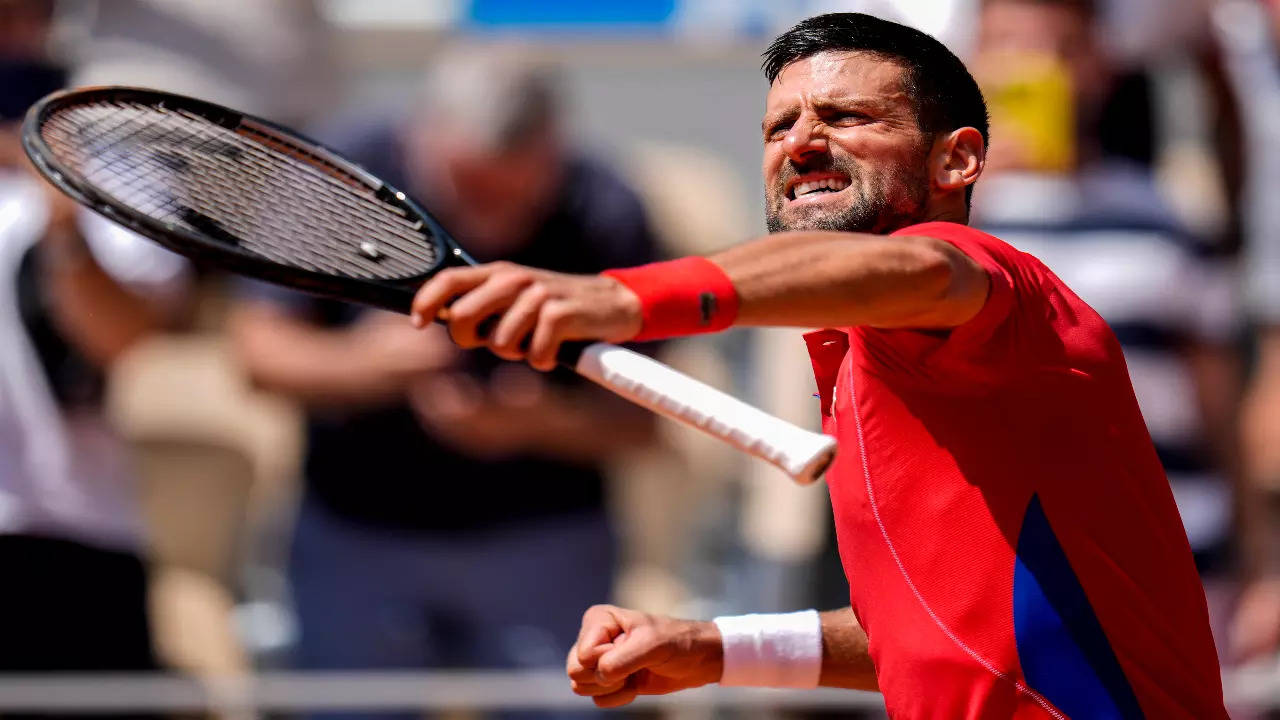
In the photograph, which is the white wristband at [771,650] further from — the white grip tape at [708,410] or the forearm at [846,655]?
the white grip tape at [708,410]

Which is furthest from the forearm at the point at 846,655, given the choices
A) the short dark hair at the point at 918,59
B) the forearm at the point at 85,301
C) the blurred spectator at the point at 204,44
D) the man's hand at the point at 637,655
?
the blurred spectator at the point at 204,44

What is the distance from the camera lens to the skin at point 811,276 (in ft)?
6.80

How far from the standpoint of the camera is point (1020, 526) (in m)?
2.34

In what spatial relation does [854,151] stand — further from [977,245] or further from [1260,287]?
[1260,287]

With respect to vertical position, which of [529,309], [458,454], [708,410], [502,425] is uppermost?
[529,309]

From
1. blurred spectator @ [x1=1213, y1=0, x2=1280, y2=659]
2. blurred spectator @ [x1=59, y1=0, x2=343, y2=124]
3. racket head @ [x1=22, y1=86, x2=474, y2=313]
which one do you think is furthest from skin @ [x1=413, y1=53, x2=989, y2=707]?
blurred spectator @ [x1=59, y1=0, x2=343, y2=124]

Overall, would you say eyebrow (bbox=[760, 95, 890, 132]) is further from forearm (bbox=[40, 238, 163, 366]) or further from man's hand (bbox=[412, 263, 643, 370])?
forearm (bbox=[40, 238, 163, 366])

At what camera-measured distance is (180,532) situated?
6051 mm

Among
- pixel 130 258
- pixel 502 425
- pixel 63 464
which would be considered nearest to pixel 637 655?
pixel 502 425

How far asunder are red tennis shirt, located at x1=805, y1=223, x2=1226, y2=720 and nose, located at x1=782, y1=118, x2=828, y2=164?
188mm

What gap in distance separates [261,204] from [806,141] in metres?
0.80

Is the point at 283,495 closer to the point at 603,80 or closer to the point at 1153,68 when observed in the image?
the point at 603,80

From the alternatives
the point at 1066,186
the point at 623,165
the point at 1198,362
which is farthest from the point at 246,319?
the point at 1198,362

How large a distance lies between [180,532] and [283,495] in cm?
36
